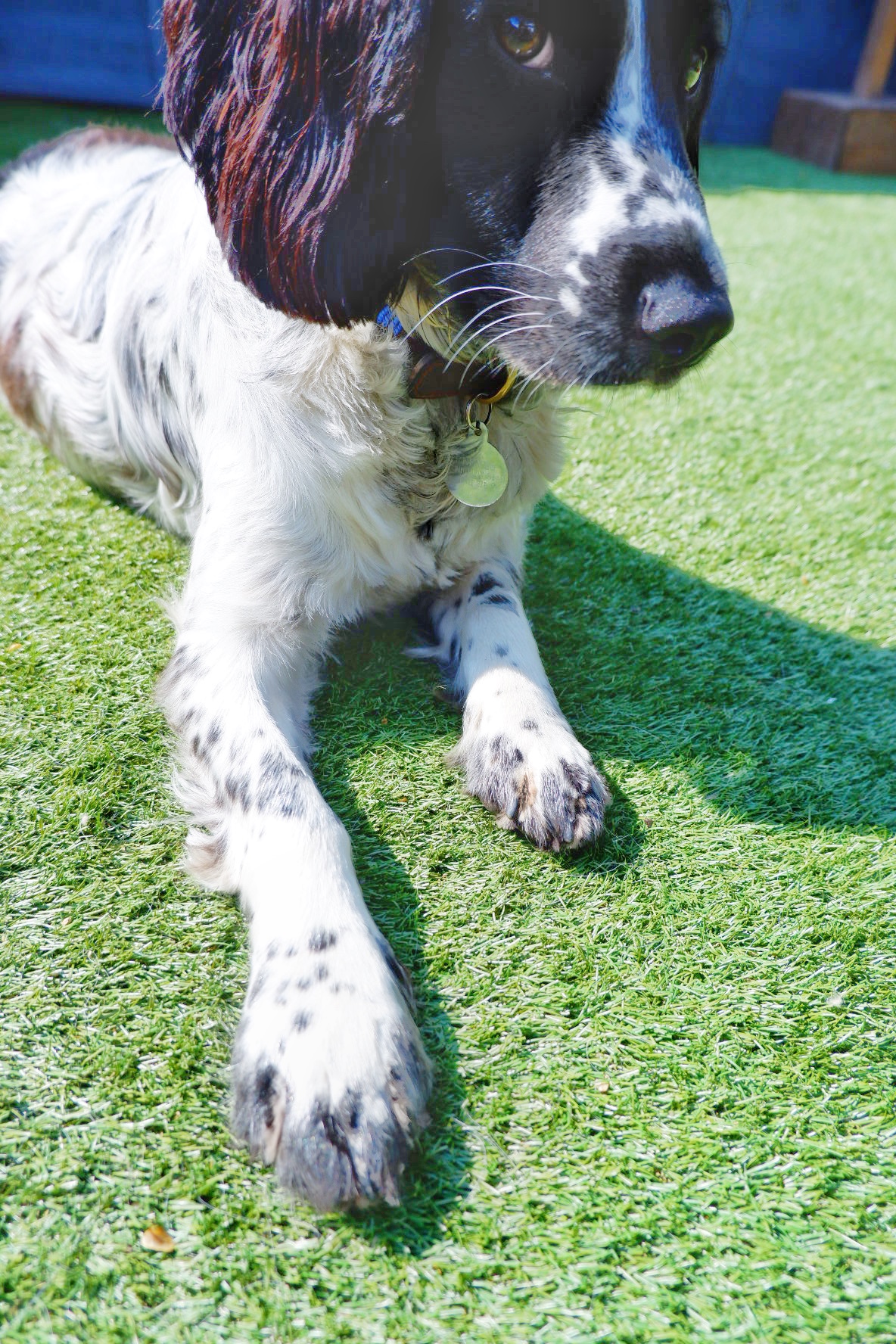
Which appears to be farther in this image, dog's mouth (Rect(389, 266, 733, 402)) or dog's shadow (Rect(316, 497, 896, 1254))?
dog's shadow (Rect(316, 497, 896, 1254))

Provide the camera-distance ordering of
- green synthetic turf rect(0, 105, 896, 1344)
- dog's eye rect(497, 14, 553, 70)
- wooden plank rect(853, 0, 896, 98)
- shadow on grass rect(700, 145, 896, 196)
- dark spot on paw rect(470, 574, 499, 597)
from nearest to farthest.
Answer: green synthetic turf rect(0, 105, 896, 1344), dog's eye rect(497, 14, 553, 70), dark spot on paw rect(470, 574, 499, 597), shadow on grass rect(700, 145, 896, 196), wooden plank rect(853, 0, 896, 98)

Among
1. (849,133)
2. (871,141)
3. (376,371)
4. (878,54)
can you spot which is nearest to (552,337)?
(376,371)

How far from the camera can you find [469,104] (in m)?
1.44

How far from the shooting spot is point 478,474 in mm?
1836

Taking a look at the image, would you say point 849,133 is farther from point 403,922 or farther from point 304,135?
point 403,922

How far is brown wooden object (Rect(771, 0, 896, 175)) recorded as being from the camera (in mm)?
7691

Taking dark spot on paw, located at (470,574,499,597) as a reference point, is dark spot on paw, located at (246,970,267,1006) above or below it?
below

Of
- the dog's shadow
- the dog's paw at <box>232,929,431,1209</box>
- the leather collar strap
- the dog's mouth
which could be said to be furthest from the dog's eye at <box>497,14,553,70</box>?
the dog's paw at <box>232,929,431,1209</box>

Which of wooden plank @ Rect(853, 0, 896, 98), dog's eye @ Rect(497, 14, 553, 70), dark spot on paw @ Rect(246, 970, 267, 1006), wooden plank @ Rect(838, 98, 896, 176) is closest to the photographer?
dark spot on paw @ Rect(246, 970, 267, 1006)

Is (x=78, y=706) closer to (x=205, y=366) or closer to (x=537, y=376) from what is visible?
(x=205, y=366)

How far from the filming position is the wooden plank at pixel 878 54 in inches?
327

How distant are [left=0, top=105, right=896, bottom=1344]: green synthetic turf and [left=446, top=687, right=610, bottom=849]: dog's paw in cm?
4

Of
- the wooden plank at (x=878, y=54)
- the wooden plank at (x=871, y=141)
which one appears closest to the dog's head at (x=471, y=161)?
the wooden plank at (x=871, y=141)

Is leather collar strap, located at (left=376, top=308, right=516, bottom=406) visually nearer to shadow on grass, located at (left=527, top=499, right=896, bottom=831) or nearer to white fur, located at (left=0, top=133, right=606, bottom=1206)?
white fur, located at (left=0, top=133, right=606, bottom=1206)
